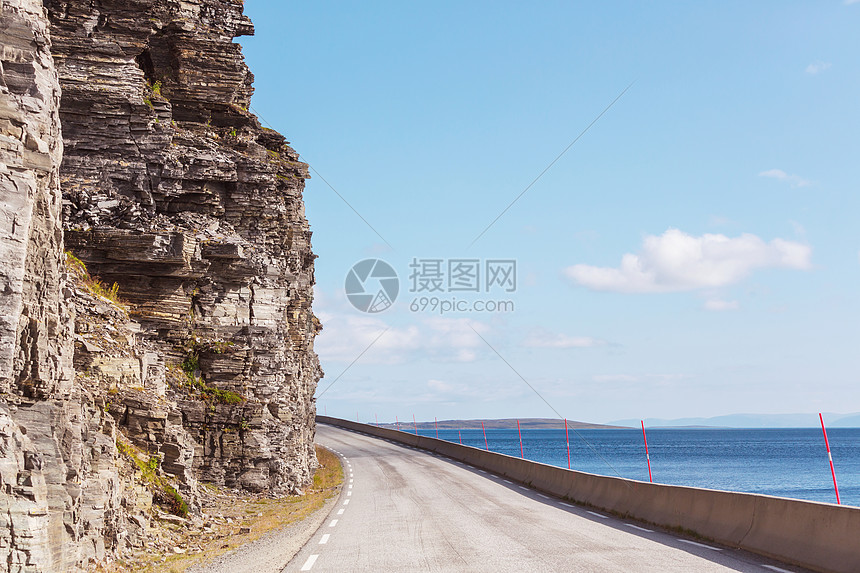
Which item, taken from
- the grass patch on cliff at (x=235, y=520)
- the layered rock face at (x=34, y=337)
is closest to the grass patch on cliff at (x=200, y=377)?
the grass patch on cliff at (x=235, y=520)

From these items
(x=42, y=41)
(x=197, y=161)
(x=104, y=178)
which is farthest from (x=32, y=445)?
(x=197, y=161)

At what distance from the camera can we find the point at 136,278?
23.5m

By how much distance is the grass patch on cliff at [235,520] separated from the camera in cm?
1311

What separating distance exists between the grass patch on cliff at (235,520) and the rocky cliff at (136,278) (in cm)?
76

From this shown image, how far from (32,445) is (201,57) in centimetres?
2129

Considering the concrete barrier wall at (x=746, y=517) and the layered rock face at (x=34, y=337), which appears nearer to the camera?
the layered rock face at (x=34, y=337)

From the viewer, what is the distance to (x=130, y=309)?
2309 centimetres

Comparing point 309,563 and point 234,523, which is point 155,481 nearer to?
point 234,523

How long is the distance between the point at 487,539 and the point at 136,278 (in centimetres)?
1571

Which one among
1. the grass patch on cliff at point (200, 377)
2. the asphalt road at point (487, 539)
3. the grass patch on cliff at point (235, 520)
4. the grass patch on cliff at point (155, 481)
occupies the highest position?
the grass patch on cliff at point (200, 377)

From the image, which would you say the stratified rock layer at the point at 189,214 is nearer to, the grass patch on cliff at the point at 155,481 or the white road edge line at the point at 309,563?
the grass patch on cliff at the point at 155,481

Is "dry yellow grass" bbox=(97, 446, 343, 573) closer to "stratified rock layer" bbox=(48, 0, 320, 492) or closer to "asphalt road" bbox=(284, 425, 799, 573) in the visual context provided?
"stratified rock layer" bbox=(48, 0, 320, 492)


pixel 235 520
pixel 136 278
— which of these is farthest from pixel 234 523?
pixel 136 278

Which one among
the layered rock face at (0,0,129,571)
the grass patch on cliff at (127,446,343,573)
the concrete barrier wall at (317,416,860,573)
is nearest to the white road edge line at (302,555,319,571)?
the grass patch on cliff at (127,446,343,573)
